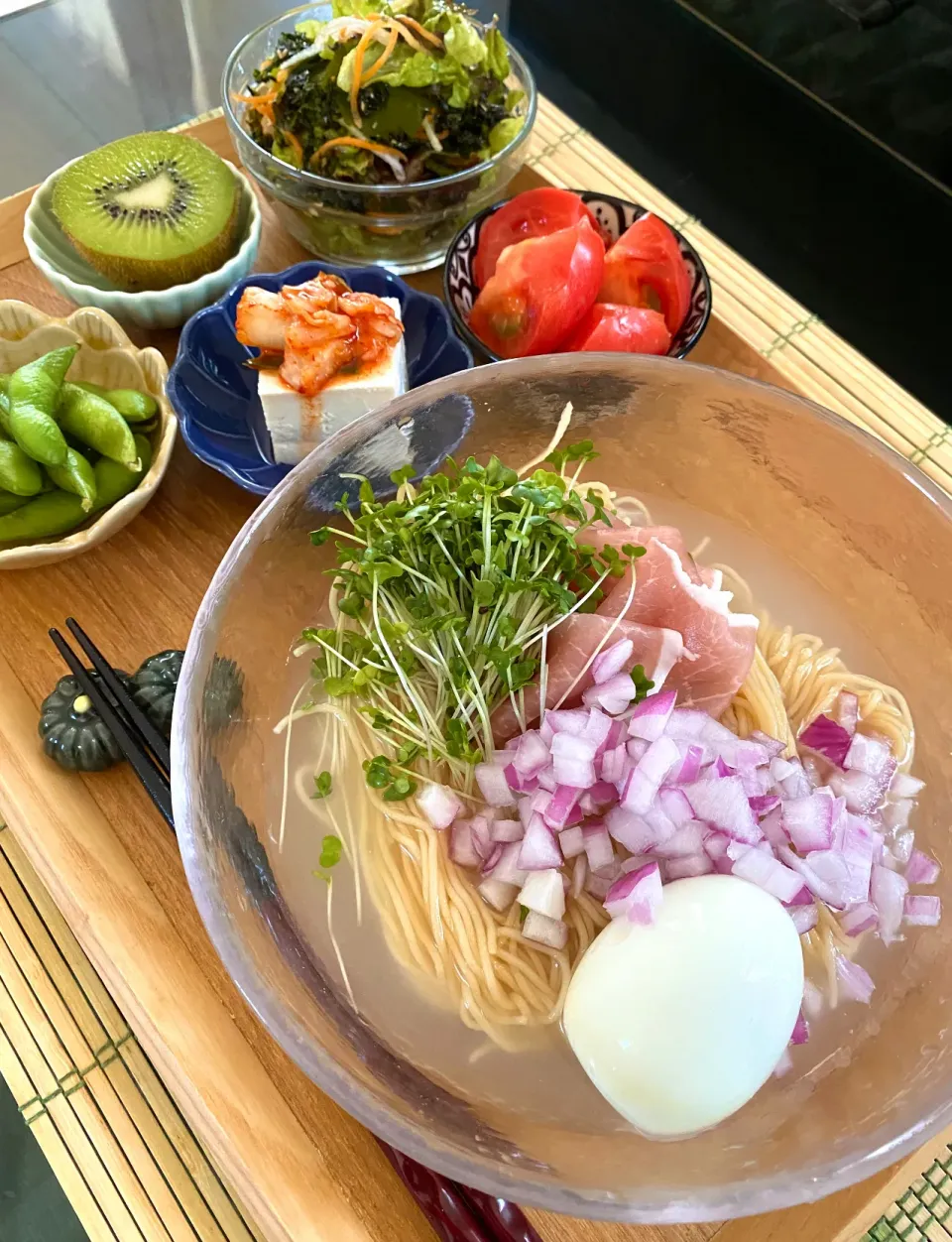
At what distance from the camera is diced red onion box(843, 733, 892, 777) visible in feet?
3.72

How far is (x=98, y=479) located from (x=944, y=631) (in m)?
1.17

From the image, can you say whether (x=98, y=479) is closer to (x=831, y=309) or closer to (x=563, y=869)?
(x=563, y=869)

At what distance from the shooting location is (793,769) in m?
1.10

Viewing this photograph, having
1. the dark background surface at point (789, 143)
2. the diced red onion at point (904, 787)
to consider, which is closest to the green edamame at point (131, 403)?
the diced red onion at point (904, 787)

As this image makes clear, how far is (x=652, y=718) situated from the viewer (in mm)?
1046

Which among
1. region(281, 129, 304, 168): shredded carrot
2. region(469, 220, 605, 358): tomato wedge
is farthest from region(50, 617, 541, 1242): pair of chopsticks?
region(281, 129, 304, 168): shredded carrot

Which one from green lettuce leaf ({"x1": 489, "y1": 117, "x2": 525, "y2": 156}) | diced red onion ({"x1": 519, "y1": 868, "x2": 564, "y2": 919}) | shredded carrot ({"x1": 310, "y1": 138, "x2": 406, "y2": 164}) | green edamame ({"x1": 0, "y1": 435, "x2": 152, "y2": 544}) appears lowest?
green edamame ({"x1": 0, "y1": 435, "x2": 152, "y2": 544})

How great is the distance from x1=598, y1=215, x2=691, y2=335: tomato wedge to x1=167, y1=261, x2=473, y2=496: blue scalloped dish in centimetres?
29

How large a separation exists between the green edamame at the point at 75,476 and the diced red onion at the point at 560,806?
774mm

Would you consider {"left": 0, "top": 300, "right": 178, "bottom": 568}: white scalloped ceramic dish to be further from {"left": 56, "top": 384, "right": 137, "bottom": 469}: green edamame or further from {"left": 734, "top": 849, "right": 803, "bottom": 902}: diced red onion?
{"left": 734, "top": 849, "right": 803, "bottom": 902}: diced red onion

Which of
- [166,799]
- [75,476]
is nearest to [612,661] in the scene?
[166,799]

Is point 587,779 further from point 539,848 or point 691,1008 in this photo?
point 691,1008

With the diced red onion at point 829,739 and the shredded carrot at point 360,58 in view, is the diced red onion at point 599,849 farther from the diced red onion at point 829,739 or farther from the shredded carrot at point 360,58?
the shredded carrot at point 360,58

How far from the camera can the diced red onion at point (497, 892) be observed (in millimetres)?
1092
